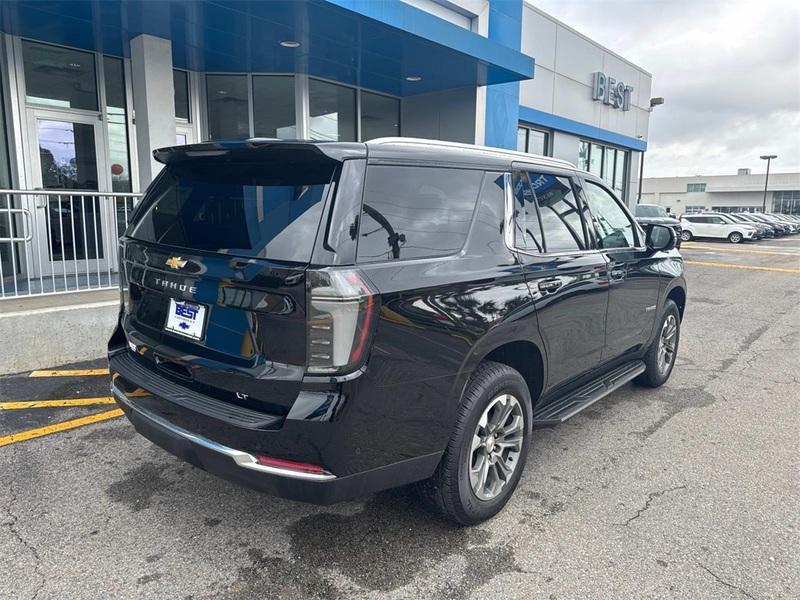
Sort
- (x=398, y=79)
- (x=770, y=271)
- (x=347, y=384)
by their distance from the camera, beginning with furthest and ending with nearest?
(x=770, y=271) < (x=398, y=79) < (x=347, y=384)

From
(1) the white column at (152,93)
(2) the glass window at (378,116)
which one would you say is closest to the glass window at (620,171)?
(2) the glass window at (378,116)

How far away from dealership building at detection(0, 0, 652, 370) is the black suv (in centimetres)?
366

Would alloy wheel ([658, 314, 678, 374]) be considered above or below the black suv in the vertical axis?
below

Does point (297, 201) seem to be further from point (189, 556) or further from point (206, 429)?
point (189, 556)

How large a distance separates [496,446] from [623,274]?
6.11 ft

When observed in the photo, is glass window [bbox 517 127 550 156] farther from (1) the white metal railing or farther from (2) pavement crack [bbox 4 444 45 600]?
(2) pavement crack [bbox 4 444 45 600]

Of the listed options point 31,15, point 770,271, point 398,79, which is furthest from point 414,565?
point 770,271

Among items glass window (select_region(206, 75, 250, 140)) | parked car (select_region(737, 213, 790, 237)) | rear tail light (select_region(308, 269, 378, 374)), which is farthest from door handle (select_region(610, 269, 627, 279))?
parked car (select_region(737, 213, 790, 237))

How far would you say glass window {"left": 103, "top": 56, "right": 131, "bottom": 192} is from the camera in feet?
29.7

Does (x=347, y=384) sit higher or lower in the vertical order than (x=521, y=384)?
higher

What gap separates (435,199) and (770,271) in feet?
51.4

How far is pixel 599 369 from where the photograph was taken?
4141mm

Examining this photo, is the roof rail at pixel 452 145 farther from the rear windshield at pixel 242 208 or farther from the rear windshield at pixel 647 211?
the rear windshield at pixel 647 211

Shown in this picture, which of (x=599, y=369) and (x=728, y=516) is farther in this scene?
(x=599, y=369)
